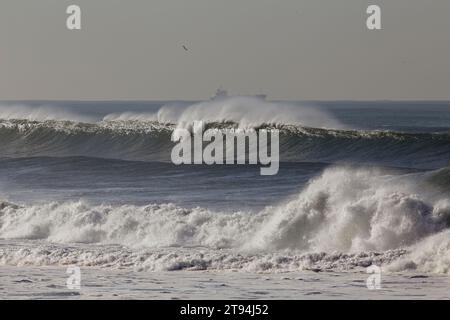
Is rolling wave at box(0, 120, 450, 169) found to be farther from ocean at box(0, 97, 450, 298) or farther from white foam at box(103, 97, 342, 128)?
white foam at box(103, 97, 342, 128)

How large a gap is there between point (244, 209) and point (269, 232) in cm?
315

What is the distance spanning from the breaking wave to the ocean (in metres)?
0.03

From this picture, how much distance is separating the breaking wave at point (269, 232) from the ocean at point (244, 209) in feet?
0.08

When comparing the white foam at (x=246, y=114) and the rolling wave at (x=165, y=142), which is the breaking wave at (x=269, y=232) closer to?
the rolling wave at (x=165, y=142)

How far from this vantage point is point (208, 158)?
1193 inches

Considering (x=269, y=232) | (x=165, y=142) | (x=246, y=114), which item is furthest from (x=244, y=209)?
(x=246, y=114)

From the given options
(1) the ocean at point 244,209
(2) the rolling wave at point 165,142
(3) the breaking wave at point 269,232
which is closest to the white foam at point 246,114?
(1) the ocean at point 244,209

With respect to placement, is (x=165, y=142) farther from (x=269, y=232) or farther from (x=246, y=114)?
(x=269, y=232)

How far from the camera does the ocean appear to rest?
1625cm

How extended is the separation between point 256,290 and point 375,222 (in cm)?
399

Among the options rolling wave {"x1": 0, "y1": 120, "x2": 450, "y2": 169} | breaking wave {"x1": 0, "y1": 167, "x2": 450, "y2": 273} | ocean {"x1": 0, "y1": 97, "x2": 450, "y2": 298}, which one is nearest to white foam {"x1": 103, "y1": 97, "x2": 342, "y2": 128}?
ocean {"x1": 0, "y1": 97, "x2": 450, "y2": 298}

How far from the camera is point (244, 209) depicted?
21.3 m

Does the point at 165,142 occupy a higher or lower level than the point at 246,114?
lower
